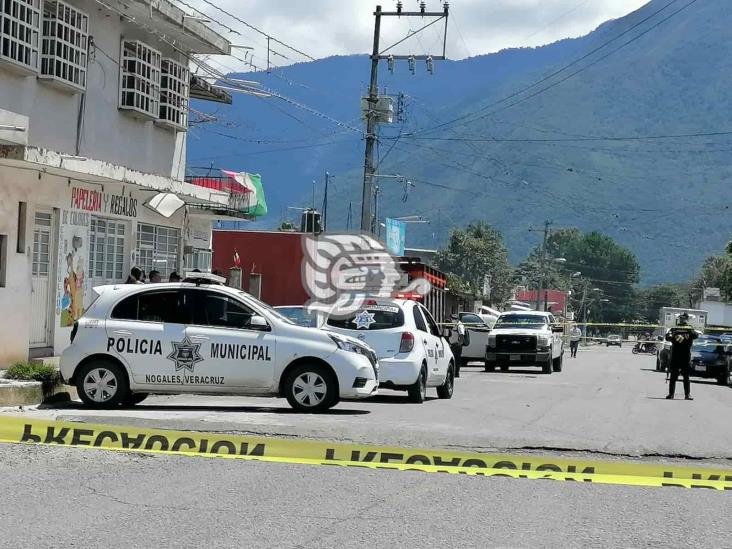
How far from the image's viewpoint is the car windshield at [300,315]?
18203 mm

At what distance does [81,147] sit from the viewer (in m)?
22.0

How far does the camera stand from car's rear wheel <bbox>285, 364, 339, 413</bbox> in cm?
1438

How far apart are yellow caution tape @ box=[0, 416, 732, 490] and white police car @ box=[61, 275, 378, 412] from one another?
11.4ft

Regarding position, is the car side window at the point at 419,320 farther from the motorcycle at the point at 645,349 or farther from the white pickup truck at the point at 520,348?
the motorcycle at the point at 645,349

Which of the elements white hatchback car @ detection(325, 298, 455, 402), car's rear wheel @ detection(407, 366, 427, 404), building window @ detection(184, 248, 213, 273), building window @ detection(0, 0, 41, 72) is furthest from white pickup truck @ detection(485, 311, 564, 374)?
building window @ detection(0, 0, 41, 72)

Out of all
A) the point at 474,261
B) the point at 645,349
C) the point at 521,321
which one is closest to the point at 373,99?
the point at 521,321

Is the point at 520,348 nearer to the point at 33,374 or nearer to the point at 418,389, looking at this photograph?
the point at 418,389

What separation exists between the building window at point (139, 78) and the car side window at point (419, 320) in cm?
870

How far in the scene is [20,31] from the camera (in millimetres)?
19172

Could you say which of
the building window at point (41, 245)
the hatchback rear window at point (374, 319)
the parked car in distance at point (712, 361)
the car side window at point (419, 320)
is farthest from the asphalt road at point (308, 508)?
the parked car in distance at point (712, 361)

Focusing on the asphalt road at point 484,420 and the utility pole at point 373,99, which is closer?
the asphalt road at point 484,420

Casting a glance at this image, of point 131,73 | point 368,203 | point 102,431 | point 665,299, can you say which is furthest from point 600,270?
point 102,431

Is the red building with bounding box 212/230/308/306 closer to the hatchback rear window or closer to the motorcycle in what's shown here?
the hatchback rear window

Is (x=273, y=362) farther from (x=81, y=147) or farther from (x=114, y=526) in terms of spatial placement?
(x=81, y=147)
